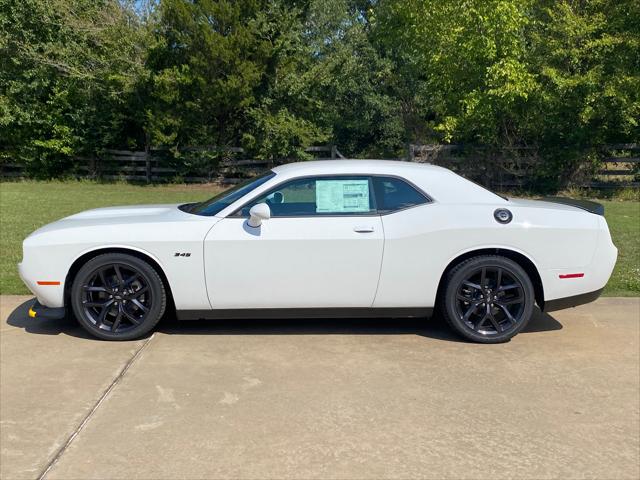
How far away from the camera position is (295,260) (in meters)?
4.68

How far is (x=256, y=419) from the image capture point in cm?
351

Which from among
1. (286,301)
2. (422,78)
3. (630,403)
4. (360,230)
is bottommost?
(630,403)

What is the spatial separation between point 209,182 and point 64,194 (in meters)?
5.45

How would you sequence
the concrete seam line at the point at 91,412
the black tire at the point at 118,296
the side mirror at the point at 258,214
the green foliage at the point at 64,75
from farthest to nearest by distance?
the green foliage at the point at 64,75, the black tire at the point at 118,296, the side mirror at the point at 258,214, the concrete seam line at the point at 91,412

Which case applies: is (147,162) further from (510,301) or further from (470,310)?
(510,301)

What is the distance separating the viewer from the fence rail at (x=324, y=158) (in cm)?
1708

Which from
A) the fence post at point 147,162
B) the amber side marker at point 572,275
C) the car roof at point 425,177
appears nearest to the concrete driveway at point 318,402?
the amber side marker at point 572,275

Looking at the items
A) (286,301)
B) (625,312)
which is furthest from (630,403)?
(286,301)

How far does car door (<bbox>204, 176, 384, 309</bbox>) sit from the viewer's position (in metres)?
4.66

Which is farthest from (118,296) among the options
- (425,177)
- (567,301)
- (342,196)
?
(567,301)

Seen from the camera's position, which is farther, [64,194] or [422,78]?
[422,78]

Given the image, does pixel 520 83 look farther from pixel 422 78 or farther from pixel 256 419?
pixel 256 419

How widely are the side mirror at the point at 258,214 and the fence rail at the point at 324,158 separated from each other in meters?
14.6

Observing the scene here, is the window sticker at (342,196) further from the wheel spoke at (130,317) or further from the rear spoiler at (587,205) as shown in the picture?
the rear spoiler at (587,205)
